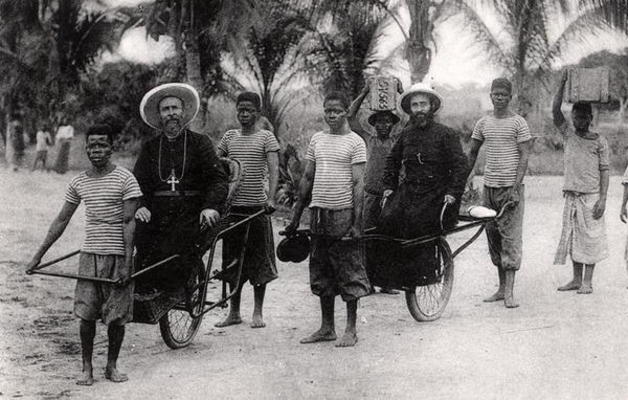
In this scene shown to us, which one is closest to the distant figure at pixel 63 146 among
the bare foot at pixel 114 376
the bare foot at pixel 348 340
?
the bare foot at pixel 348 340

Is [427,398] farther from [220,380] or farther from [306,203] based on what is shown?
[306,203]

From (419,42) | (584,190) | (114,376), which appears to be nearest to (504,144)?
(584,190)

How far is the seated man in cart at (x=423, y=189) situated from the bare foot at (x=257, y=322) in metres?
0.98

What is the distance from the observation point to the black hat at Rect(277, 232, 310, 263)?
563 centimetres

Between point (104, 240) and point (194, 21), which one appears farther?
point (194, 21)

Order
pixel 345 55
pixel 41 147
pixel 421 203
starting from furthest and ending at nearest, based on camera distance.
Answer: pixel 41 147 → pixel 345 55 → pixel 421 203

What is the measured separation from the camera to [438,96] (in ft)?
20.3

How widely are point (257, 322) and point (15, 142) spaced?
2059 cm

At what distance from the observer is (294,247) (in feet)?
18.5

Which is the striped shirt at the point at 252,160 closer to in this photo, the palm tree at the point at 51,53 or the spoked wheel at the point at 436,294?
the spoked wheel at the point at 436,294

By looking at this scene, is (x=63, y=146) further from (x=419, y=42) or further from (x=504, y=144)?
(x=504, y=144)

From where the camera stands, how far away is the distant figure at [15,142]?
23.9 metres

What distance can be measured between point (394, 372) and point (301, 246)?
1312 millimetres

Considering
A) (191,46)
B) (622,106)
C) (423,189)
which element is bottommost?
(423,189)
